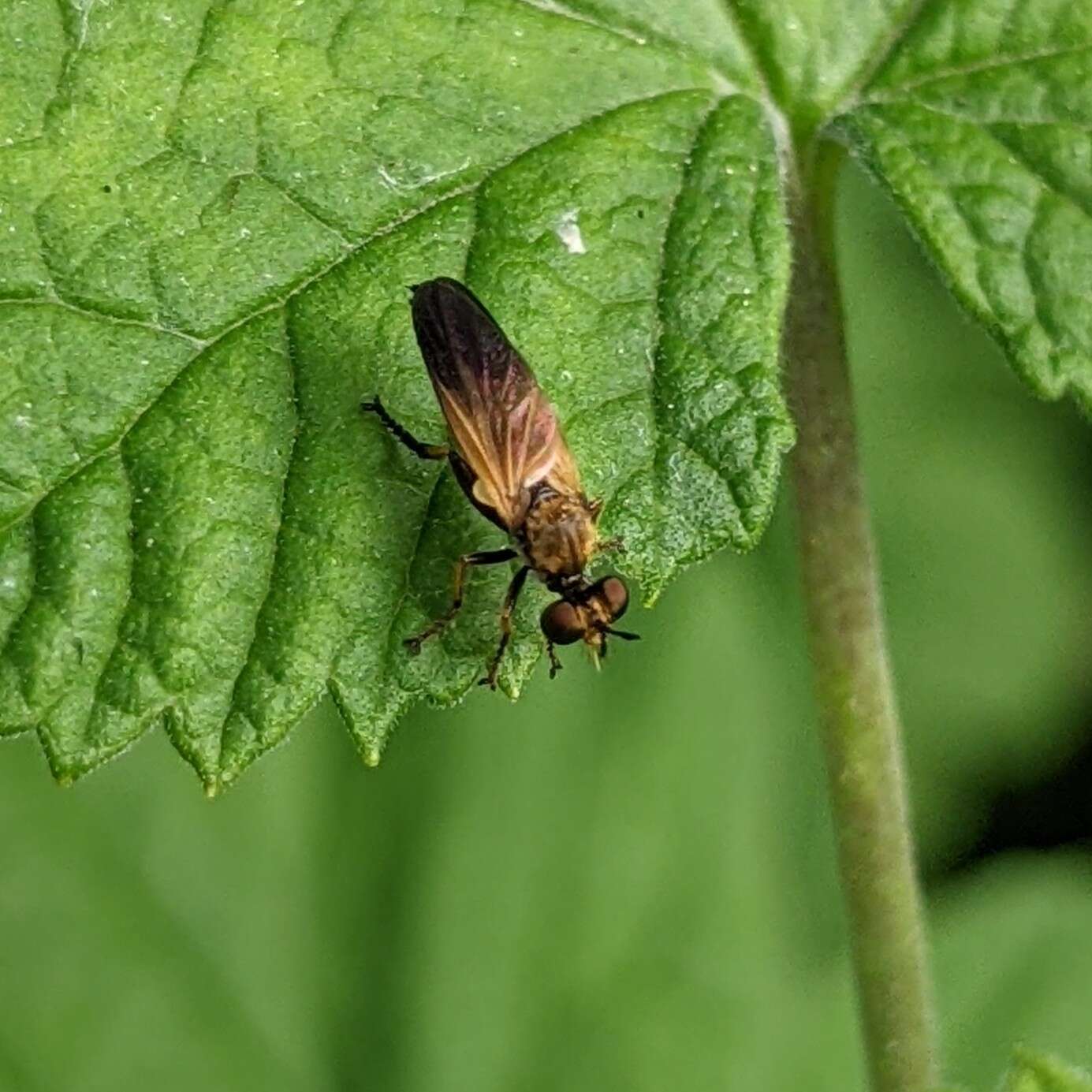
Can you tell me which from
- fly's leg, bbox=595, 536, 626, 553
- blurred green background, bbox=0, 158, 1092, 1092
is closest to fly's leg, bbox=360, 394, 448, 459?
fly's leg, bbox=595, 536, 626, 553

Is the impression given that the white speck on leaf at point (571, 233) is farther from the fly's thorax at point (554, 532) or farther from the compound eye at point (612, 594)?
the compound eye at point (612, 594)

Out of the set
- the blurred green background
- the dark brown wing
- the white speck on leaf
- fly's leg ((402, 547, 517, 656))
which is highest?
the white speck on leaf

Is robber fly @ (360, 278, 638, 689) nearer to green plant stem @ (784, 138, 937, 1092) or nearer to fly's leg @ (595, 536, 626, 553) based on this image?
fly's leg @ (595, 536, 626, 553)

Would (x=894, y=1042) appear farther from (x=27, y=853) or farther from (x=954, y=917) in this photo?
(x=27, y=853)

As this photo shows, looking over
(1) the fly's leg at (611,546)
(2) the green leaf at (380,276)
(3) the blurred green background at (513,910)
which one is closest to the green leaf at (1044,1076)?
(2) the green leaf at (380,276)

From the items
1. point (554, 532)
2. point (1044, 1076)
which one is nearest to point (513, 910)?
point (554, 532)

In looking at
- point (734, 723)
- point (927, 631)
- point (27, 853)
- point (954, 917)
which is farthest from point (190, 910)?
point (927, 631)

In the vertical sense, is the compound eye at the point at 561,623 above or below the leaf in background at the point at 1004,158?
below
